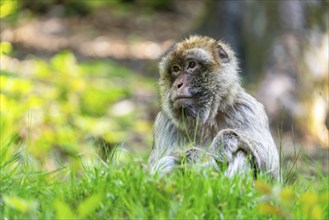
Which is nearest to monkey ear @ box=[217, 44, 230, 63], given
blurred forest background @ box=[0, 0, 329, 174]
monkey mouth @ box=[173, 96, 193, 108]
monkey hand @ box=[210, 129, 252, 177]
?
monkey mouth @ box=[173, 96, 193, 108]

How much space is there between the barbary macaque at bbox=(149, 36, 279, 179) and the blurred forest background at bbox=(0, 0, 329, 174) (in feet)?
2.27

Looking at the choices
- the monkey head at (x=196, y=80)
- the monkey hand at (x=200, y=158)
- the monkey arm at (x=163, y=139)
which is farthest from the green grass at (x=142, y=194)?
the monkey head at (x=196, y=80)

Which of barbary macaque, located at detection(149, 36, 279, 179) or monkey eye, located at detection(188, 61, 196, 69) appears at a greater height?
monkey eye, located at detection(188, 61, 196, 69)

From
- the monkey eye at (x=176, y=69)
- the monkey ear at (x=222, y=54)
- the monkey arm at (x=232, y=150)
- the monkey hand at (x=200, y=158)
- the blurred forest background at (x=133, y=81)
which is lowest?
the monkey hand at (x=200, y=158)

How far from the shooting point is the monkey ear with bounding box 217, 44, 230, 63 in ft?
21.9

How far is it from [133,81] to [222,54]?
32.3 ft

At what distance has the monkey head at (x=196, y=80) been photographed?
248 inches

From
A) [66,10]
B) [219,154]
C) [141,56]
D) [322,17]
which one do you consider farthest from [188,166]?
[66,10]

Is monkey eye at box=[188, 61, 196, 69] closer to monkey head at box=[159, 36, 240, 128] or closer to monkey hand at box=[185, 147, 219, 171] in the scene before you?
monkey head at box=[159, 36, 240, 128]

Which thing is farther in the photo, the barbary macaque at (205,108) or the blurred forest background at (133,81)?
the blurred forest background at (133,81)

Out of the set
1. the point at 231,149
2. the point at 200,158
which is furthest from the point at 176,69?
the point at 200,158

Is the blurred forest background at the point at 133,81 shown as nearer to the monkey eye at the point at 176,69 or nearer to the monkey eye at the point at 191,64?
the monkey eye at the point at 176,69

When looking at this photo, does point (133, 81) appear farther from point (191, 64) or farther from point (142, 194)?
point (142, 194)

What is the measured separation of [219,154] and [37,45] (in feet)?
42.4
